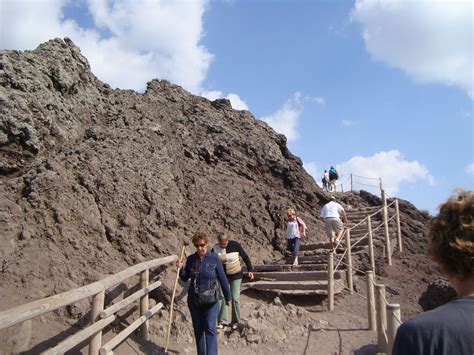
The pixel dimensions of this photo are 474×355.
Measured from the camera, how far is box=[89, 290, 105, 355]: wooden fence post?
5.43 m

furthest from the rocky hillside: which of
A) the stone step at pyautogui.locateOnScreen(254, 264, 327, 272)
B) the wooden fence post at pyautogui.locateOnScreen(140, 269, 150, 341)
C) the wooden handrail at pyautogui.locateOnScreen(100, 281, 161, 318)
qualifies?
the stone step at pyautogui.locateOnScreen(254, 264, 327, 272)

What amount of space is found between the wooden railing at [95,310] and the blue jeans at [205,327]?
105 cm

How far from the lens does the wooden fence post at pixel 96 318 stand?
214 inches

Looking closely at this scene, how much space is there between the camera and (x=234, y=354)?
7.34 meters

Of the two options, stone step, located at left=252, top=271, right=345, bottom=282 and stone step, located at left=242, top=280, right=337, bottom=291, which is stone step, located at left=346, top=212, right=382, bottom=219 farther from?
stone step, located at left=242, top=280, right=337, bottom=291

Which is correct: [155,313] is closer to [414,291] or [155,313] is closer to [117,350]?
[117,350]

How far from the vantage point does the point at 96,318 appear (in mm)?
5605

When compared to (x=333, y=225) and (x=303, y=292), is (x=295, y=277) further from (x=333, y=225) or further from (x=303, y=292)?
(x=333, y=225)

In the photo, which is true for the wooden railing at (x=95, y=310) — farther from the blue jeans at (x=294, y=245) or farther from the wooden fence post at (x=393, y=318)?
the blue jeans at (x=294, y=245)

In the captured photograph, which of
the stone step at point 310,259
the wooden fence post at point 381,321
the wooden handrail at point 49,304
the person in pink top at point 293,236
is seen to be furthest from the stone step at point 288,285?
the wooden handrail at point 49,304

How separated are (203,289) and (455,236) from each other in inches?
187

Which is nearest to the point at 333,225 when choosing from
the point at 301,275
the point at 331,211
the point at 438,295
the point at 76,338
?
the point at 331,211

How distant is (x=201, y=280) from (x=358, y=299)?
5.26 m

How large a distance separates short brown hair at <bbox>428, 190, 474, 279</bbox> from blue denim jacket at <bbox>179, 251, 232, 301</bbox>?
15.1 feet
